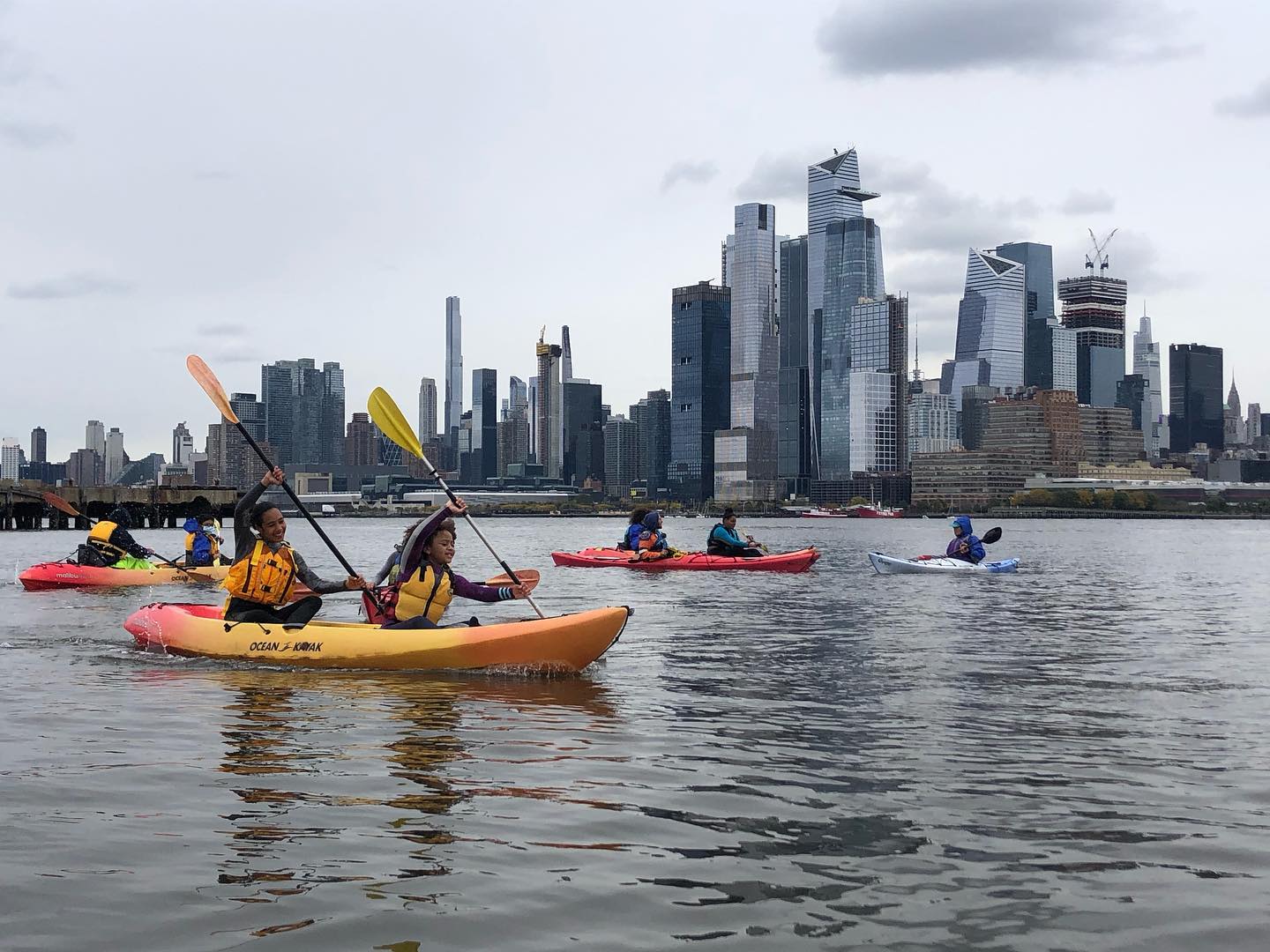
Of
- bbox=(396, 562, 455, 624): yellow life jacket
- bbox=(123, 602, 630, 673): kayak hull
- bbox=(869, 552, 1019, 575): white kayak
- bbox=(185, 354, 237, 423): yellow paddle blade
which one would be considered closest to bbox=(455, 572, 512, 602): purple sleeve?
bbox=(396, 562, 455, 624): yellow life jacket

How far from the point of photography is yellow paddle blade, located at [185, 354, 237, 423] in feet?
61.5

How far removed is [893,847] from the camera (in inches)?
277

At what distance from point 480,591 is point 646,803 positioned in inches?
297

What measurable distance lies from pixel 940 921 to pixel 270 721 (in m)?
7.26

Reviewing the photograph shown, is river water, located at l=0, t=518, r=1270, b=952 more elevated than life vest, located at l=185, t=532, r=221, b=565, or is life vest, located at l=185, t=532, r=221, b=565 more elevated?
life vest, located at l=185, t=532, r=221, b=565

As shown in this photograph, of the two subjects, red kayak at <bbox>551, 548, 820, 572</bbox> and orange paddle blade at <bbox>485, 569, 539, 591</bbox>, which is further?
red kayak at <bbox>551, 548, 820, 572</bbox>

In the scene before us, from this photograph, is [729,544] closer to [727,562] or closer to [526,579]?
[727,562]

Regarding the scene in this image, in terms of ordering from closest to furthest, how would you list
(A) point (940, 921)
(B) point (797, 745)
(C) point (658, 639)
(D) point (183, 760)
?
(A) point (940, 921)
(D) point (183, 760)
(B) point (797, 745)
(C) point (658, 639)

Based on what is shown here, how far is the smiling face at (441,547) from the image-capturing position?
14414 millimetres

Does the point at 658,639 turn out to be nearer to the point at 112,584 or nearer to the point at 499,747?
the point at 499,747

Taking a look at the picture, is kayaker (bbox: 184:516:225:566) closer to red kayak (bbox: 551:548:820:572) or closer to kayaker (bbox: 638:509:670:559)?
kayaker (bbox: 638:509:670:559)

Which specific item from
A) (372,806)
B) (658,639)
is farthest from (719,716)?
(658,639)

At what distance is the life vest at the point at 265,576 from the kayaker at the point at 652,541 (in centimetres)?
2084

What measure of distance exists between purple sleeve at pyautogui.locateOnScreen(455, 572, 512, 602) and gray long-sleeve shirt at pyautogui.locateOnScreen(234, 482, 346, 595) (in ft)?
4.79
